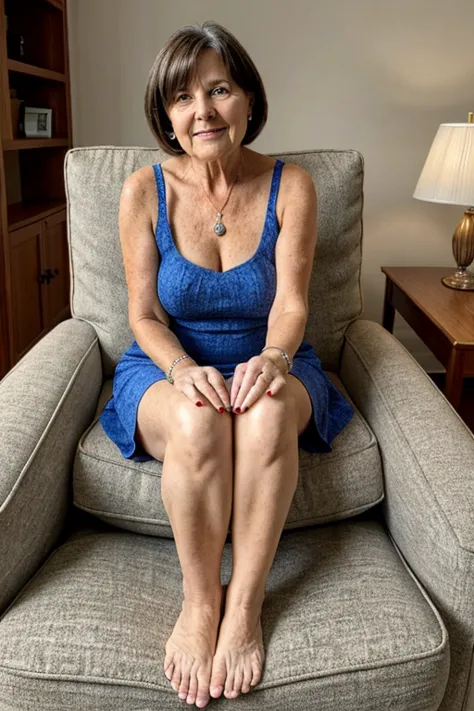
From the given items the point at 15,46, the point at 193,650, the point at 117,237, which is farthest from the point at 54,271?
the point at 193,650

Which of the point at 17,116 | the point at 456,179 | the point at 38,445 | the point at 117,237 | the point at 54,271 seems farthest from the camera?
the point at 54,271

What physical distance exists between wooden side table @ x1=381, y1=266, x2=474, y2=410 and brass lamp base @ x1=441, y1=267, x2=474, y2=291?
0.08 ft

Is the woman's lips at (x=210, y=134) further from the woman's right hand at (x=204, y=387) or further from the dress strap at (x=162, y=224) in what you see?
the woman's right hand at (x=204, y=387)

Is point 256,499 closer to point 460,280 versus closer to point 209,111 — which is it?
point 209,111

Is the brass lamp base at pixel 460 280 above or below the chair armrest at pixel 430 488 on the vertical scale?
above

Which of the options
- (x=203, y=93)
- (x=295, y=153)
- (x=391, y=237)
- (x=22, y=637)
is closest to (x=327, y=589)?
(x=22, y=637)

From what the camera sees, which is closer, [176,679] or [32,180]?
[176,679]

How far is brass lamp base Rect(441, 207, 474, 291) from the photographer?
220 centimetres

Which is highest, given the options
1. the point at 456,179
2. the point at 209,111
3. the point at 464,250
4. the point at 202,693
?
the point at 209,111

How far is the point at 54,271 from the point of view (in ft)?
9.68

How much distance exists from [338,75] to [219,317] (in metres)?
1.63

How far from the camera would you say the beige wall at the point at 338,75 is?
260 cm

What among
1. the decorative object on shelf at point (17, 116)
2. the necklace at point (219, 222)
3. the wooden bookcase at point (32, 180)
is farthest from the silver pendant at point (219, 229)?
the decorative object on shelf at point (17, 116)

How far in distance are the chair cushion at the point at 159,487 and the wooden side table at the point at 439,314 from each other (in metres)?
0.52
